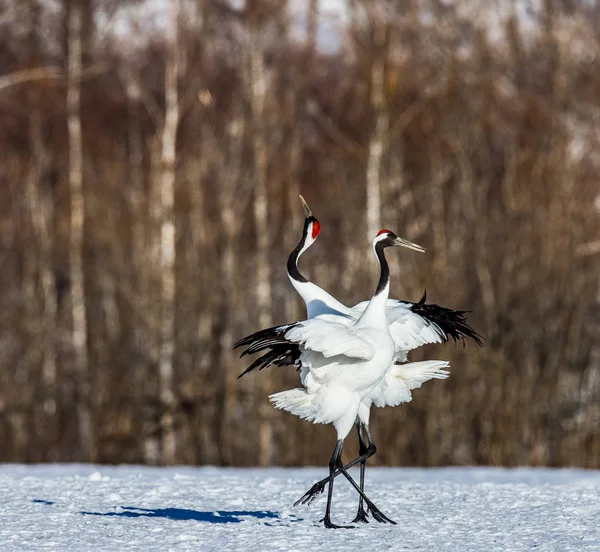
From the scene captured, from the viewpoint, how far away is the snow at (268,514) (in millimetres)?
6547

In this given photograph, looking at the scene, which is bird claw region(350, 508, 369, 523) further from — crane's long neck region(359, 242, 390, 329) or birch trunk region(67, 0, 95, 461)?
birch trunk region(67, 0, 95, 461)

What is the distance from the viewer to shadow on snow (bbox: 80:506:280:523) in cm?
749

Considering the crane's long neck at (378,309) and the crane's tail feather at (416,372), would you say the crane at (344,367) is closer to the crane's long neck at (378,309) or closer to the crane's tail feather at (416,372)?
the crane's long neck at (378,309)

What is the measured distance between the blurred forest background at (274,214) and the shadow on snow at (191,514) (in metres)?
9.35

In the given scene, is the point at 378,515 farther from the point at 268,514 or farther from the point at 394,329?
the point at 394,329

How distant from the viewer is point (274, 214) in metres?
25.3

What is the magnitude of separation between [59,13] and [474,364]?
36.9 feet

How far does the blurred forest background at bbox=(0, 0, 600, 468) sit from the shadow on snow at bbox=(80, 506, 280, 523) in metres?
9.35

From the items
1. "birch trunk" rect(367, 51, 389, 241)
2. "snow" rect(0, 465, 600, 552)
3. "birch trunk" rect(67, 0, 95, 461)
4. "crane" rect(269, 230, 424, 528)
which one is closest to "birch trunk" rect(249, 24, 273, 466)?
"birch trunk" rect(367, 51, 389, 241)

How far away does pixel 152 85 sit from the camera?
24.8 m

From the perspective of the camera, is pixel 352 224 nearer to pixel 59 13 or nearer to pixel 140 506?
pixel 59 13

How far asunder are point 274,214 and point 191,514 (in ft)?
58.6

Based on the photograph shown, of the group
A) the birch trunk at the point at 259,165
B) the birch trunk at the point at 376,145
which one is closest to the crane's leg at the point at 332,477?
the birch trunk at the point at 376,145

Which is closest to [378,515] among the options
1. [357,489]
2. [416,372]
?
[357,489]
